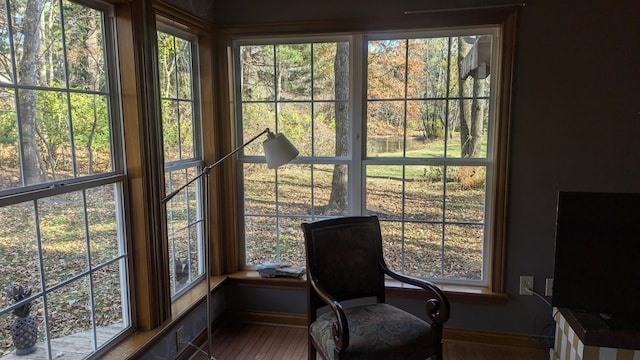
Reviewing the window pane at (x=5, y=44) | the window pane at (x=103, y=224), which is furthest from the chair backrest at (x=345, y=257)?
the window pane at (x=5, y=44)

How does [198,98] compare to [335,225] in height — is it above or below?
above

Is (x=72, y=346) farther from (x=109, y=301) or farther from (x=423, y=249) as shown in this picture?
(x=423, y=249)

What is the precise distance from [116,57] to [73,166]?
556 mm

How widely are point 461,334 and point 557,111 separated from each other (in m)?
1.49

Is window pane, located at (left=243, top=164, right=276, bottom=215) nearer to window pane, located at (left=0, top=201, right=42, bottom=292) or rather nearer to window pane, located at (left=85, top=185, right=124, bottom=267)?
window pane, located at (left=85, top=185, right=124, bottom=267)

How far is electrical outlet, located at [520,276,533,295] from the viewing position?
255 centimetres

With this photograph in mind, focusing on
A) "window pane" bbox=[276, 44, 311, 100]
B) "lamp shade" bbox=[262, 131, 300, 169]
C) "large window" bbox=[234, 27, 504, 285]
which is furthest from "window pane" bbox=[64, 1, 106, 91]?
"window pane" bbox=[276, 44, 311, 100]

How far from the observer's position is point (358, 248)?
2273 mm

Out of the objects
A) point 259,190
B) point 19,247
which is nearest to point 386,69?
point 259,190

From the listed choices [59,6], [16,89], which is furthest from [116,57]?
[16,89]

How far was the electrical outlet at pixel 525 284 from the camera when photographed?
101 inches

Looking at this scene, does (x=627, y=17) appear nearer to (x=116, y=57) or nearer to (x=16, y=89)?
(x=116, y=57)

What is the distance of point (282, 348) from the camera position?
2.61m

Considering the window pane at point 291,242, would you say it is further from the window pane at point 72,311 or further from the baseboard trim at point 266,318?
the window pane at point 72,311
